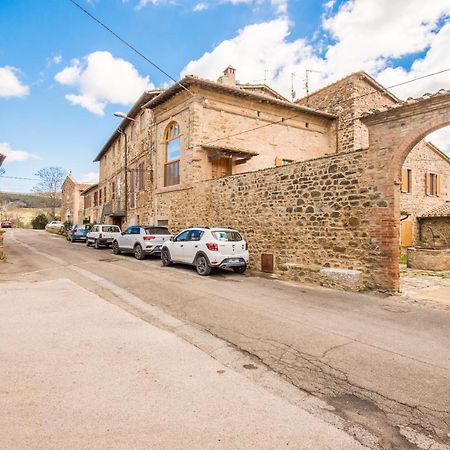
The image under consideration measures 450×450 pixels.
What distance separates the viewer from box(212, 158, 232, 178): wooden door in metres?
16.1

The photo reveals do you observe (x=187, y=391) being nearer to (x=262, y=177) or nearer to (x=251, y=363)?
(x=251, y=363)

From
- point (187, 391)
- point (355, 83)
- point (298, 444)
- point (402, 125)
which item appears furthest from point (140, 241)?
point (355, 83)

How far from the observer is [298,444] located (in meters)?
2.35

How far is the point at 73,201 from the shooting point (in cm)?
4547

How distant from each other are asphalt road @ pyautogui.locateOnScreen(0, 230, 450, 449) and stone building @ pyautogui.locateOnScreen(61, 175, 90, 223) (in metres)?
38.4

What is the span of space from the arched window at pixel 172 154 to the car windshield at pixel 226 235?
728 centimetres

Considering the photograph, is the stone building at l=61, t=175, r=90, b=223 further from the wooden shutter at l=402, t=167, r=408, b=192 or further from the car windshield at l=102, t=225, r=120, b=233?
the wooden shutter at l=402, t=167, r=408, b=192

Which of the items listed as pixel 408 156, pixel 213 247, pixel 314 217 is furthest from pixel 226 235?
pixel 408 156

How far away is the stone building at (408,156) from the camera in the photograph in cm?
1922

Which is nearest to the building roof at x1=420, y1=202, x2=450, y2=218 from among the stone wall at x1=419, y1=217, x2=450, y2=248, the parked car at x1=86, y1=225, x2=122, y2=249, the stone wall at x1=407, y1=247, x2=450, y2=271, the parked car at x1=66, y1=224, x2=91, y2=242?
the stone wall at x1=419, y1=217, x2=450, y2=248

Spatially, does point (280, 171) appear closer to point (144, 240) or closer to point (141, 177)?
point (144, 240)

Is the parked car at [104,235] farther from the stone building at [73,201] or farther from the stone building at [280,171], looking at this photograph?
the stone building at [73,201]

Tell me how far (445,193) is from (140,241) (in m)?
22.2

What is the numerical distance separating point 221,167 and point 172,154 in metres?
3.10
